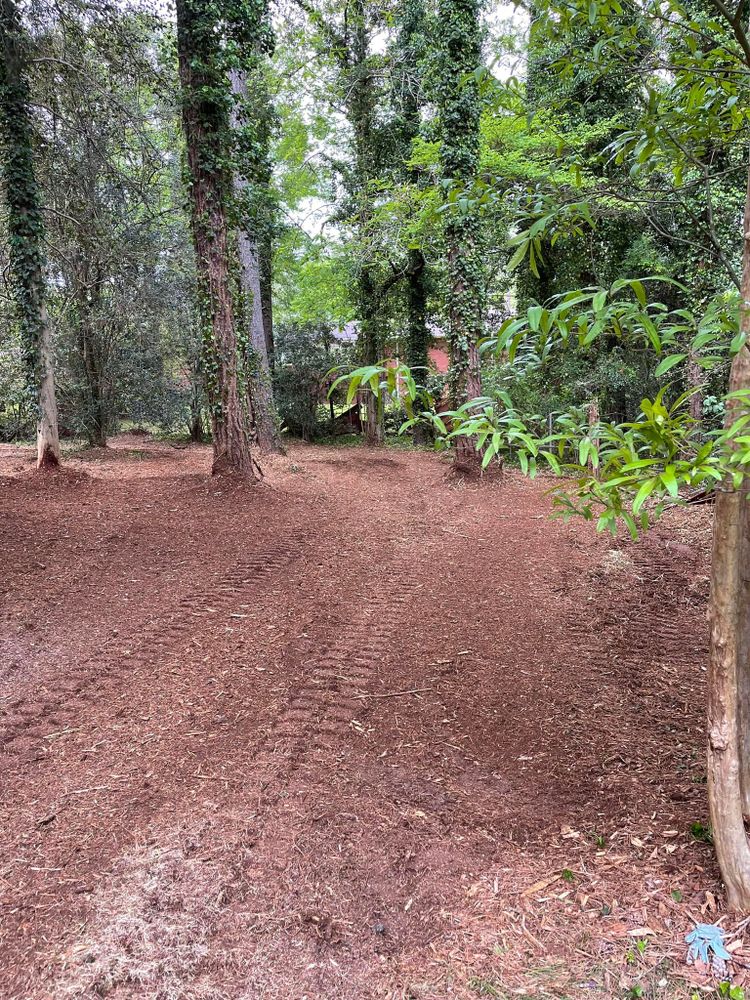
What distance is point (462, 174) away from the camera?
7.79 m

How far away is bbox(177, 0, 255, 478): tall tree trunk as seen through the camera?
635 cm

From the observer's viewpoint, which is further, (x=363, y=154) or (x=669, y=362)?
(x=363, y=154)

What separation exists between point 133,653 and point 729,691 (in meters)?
3.12

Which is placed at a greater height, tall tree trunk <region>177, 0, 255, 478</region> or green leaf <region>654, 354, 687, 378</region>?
tall tree trunk <region>177, 0, 255, 478</region>

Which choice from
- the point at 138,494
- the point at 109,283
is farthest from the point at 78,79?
the point at 138,494

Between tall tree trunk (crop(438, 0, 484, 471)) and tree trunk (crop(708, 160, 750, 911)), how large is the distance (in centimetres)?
627

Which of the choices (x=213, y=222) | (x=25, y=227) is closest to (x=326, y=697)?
(x=213, y=222)

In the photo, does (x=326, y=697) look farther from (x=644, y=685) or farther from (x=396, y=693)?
(x=644, y=685)

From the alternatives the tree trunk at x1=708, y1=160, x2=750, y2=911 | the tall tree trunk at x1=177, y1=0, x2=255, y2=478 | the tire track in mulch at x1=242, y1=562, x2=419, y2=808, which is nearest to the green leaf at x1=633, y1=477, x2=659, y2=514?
the tree trunk at x1=708, y1=160, x2=750, y2=911

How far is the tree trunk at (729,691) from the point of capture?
1.60m

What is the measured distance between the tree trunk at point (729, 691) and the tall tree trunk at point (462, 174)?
627 cm

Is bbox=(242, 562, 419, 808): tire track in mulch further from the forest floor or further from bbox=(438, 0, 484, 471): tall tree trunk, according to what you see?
bbox=(438, 0, 484, 471): tall tree trunk

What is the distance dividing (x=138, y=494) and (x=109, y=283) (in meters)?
4.70

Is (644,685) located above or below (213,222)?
below
